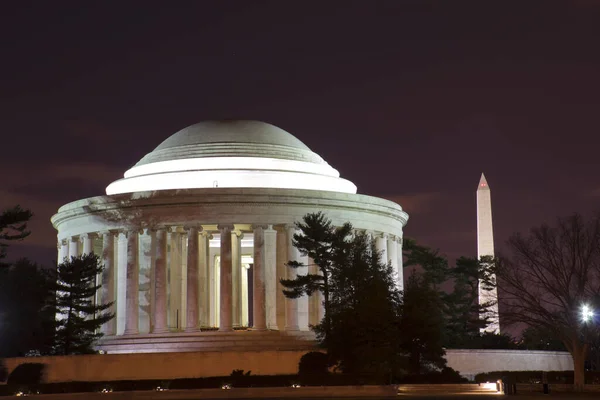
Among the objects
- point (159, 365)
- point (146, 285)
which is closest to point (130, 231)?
point (146, 285)

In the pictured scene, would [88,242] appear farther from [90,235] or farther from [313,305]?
[313,305]

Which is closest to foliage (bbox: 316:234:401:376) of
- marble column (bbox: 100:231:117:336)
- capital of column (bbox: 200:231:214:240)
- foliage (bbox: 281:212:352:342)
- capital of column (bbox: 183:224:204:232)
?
foliage (bbox: 281:212:352:342)

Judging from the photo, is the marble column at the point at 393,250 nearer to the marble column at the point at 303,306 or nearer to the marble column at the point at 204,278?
the marble column at the point at 303,306

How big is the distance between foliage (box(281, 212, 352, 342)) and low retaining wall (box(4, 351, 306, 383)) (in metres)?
4.69

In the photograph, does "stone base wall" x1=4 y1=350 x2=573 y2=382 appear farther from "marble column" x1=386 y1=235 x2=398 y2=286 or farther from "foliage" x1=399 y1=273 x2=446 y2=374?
"marble column" x1=386 y1=235 x2=398 y2=286

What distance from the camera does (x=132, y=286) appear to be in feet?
311

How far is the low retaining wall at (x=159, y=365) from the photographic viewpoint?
269 feet

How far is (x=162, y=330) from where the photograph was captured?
92938mm

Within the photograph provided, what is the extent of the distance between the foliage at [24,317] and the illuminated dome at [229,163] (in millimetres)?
12235

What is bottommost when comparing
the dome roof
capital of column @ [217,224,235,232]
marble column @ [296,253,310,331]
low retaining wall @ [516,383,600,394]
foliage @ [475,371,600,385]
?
low retaining wall @ [516,383,600,394]

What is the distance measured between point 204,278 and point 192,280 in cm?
658

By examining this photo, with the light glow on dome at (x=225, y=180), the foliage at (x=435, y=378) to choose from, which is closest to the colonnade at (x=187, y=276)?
the light glow on dome at (x=225, y=180)

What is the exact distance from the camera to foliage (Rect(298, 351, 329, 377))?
77188 mm

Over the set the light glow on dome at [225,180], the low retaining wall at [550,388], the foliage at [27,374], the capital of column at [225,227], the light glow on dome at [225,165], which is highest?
the light glow on dome at [225,165]
